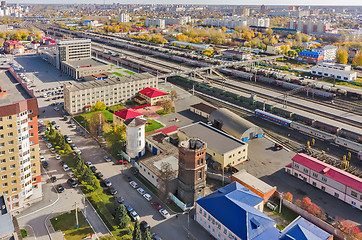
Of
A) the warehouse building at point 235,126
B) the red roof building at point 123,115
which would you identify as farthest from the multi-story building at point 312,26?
the red roof building at point 123,115

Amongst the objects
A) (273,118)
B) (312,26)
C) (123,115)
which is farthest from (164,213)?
(312,26)

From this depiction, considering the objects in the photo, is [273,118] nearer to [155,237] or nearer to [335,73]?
[155,237]

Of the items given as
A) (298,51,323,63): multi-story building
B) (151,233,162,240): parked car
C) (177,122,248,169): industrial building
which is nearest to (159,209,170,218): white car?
(151,233,162,240): parked car

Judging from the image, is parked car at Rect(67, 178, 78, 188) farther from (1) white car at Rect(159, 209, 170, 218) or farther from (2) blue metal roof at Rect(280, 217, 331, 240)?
(2) blue metal roof at Rect(280, 217, 331, 240)

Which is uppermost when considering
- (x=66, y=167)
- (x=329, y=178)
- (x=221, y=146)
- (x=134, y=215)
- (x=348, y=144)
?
(x=221, y=146)

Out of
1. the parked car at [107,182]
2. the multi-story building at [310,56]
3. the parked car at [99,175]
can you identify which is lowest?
the parked car at [107,182]

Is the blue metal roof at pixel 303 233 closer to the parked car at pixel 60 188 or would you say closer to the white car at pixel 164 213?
the white car at pixel 164 213
